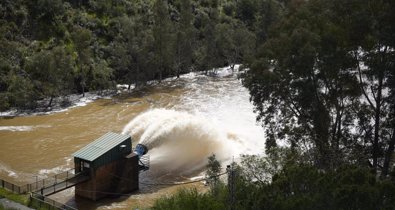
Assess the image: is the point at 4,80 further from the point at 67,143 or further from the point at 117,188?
the point at 117,188

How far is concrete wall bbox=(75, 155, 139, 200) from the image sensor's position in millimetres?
39875

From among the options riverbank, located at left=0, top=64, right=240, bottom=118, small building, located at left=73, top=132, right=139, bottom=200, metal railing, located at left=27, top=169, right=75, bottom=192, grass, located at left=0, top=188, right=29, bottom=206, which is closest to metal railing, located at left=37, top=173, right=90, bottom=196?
small building, located at left=73, top=132, right=139, bottom=200

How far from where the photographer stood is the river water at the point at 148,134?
4556cm

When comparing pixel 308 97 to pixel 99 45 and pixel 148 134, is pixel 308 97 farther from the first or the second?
pixel 99 45

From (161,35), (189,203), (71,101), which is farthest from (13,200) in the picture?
(161,35)

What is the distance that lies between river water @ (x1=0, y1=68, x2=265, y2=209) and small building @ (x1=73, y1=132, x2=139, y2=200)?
0.92 m

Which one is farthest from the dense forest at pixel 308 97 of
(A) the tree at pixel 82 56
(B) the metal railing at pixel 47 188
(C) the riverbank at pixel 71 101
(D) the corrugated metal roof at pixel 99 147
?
(B) the metal railing at pixel 47 188

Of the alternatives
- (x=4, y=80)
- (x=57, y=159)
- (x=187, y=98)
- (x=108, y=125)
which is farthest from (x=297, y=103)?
(x=4, y=80)

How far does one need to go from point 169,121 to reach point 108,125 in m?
12.0

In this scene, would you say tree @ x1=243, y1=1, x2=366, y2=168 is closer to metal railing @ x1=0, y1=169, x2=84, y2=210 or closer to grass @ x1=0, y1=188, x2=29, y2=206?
metal railing @ x1=0, y1=169, x2=84, y2=210

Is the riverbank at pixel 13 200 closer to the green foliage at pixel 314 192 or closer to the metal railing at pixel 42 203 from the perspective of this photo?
the metal railing at pixel 42 203

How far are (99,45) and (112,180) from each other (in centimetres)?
4488

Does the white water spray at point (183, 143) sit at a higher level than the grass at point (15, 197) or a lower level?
higher

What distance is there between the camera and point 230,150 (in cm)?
4866
